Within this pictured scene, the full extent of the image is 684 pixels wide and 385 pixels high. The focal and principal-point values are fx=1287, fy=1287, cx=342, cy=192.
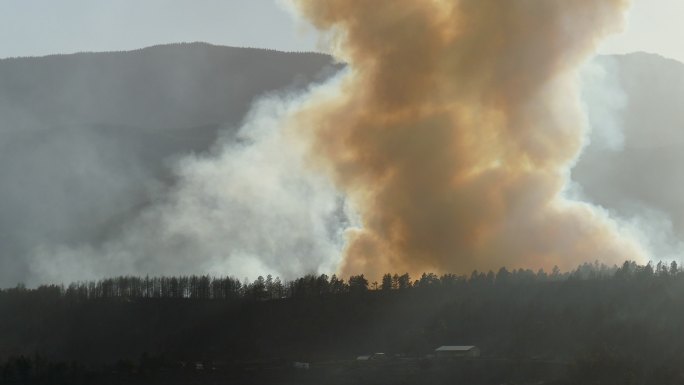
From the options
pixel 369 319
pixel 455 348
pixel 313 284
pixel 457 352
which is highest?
pixel 313 284

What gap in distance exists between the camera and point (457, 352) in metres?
107

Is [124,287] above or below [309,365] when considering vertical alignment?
above

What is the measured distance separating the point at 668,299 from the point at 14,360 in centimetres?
5723

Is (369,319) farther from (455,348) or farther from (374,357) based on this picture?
(455,348)

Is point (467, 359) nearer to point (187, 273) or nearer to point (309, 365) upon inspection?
point (309, 365)

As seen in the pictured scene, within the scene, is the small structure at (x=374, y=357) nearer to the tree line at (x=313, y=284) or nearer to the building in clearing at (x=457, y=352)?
the building in clearing at (x=457, y=352)

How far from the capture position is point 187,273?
607 feet

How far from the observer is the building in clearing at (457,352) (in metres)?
106

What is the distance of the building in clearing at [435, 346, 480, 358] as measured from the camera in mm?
106125

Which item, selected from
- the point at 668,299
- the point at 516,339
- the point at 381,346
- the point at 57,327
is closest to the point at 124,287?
the point at 57,327

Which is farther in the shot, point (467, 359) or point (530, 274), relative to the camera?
point (530, 274)

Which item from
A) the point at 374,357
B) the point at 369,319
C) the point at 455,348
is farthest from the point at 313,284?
the point at 455,348

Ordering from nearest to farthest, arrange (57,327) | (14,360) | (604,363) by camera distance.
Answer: (604,363) < (14,360) < (57,327)

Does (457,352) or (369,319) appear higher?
(369,319)
